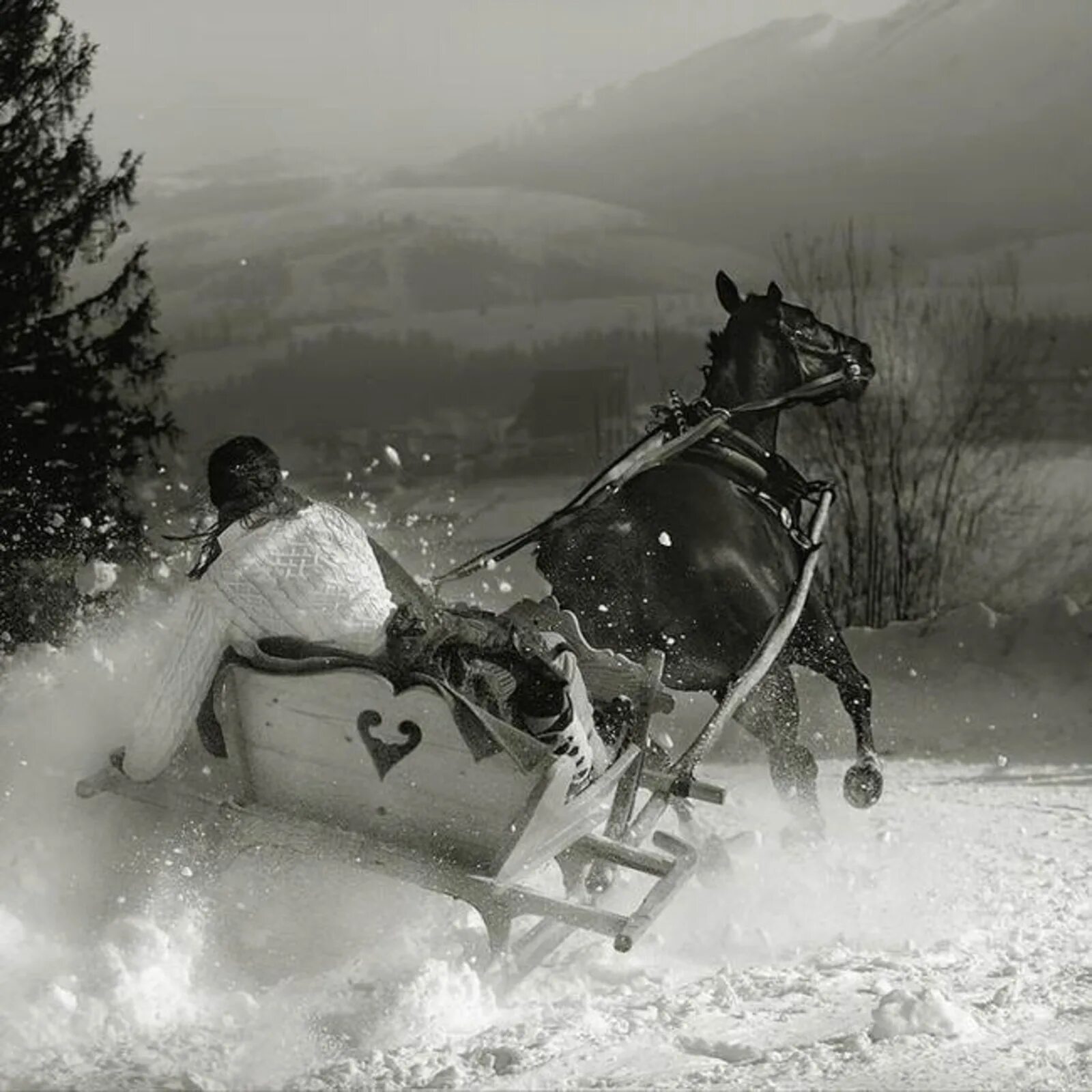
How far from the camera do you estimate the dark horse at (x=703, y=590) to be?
5.02 meters

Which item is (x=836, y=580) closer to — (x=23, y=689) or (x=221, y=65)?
(x=221, y=65)

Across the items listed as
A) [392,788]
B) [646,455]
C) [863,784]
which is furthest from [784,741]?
[392,788]

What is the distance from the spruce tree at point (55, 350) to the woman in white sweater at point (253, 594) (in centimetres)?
454

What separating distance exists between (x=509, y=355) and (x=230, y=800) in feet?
23.8

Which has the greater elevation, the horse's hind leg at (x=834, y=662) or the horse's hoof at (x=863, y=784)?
the horse's hind leg at (x=834, y=662)

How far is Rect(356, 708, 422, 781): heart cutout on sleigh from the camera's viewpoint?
3.41m

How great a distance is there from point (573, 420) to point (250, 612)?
22.7 feet

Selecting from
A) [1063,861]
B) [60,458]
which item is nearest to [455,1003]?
[1063,861]

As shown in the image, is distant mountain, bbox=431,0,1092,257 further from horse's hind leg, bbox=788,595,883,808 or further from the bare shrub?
horse's hind leg, bbox=788,595,883,808

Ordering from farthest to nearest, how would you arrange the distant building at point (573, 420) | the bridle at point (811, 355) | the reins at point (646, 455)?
the distant building at point (573, 420) → the bridle at point (811, 355) → the reins at point (646, 455)

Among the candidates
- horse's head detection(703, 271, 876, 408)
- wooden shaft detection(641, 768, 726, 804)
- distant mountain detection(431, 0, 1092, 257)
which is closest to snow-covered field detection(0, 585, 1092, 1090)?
wooden shaft detection(641, 768, 726, 804)

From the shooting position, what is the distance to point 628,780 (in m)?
3.98

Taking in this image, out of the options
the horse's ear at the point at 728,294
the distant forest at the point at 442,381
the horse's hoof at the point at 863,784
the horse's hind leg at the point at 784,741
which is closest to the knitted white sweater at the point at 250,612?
the horse's hind leg at the point at 784,741

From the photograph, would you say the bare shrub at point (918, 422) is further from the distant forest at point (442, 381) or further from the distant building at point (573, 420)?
the distant building at point (573, 420)
